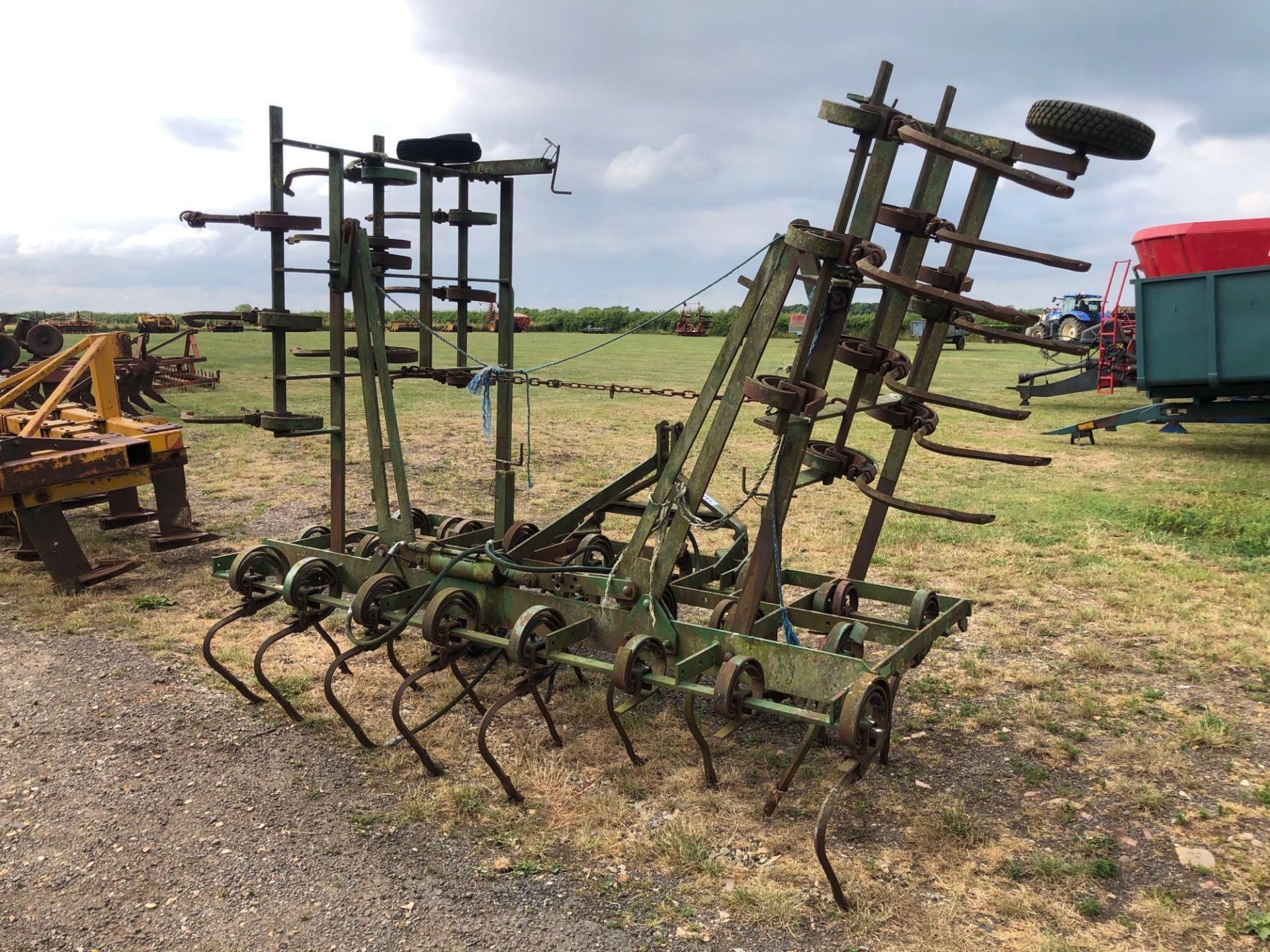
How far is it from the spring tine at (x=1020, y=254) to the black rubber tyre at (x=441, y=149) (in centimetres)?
262

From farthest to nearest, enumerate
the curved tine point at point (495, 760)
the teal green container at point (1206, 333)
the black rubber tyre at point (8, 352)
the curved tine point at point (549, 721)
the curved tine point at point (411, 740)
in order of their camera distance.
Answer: the teal green container at point (1206, 333), the black rubber tyre at point (8, 352), the curved tine point at point (549, 721), the curved tine point at point (411, 740), the curved tine point at point (495, 760)

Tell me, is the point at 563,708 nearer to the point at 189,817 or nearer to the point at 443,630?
the point at 443,630

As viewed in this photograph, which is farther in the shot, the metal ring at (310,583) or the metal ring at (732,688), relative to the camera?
the metal ring at (310,583)

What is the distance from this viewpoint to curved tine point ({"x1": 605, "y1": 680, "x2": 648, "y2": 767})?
3.93 m

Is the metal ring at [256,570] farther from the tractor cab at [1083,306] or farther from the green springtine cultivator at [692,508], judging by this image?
the tractor cab at [1083,306]

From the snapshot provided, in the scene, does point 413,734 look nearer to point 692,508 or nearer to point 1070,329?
point 692,508

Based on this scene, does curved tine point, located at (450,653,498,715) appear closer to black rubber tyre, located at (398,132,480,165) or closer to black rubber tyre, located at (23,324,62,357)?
black rubber tyre, located at (398,132,480,165)

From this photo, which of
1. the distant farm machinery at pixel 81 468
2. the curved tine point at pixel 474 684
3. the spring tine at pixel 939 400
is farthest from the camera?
the distant farm machinery at pixel 81 468

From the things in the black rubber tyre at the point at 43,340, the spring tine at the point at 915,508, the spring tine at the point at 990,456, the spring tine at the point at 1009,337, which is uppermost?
the spring tine at the point at 1009,337

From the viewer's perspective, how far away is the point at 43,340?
32.7 ft

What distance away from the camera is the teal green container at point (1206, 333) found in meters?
10.6

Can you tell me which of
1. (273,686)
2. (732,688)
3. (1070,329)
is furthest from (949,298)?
(1070,329)

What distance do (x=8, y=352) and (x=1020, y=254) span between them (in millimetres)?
9077

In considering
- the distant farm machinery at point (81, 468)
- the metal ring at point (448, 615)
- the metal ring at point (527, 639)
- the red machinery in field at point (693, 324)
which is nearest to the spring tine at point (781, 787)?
the metal ring at point (527, 639)
